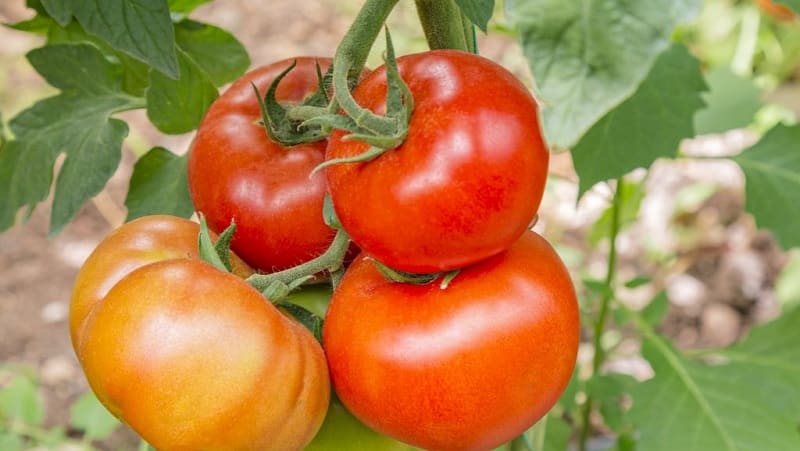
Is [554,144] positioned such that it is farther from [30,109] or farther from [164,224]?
[30,109]

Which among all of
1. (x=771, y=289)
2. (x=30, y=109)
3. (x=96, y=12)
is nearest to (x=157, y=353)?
(x=96, y=12)

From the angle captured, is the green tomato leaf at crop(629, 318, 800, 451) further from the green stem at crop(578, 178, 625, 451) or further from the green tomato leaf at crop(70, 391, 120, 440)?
the green tomato leaf at crop(70, 391, 120, 440)

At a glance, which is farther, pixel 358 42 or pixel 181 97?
pixel 181 97

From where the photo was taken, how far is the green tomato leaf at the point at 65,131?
0.90 metres

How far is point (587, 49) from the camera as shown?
46cm

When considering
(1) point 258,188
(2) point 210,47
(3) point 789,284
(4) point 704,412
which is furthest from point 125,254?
(3) point 789,284

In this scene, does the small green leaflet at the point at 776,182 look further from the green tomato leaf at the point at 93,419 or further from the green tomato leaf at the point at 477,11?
the green tomato leaf at the point at 93,419

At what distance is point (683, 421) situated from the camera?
1000 mm

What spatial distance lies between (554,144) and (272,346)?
0.24 meters

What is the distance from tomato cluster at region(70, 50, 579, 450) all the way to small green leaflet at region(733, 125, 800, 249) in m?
0.44

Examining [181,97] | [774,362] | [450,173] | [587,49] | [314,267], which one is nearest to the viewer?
[587,49]

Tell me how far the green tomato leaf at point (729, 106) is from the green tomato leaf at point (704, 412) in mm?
327

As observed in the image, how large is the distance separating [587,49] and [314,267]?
29cm

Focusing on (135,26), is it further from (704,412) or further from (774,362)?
(774,362)
